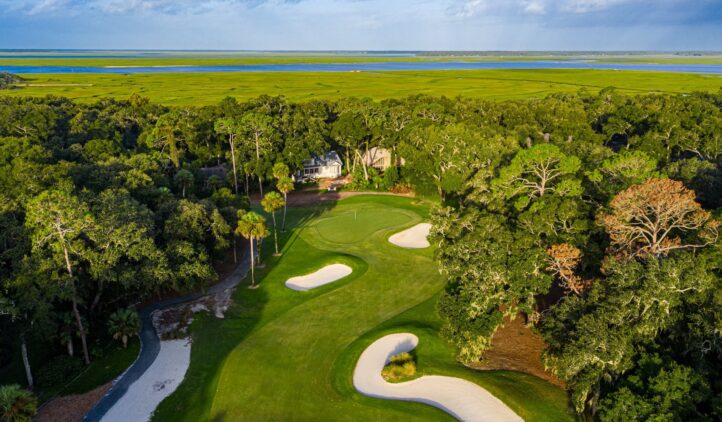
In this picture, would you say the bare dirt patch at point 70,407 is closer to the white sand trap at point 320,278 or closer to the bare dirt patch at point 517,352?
the white sand trap at point 320,278

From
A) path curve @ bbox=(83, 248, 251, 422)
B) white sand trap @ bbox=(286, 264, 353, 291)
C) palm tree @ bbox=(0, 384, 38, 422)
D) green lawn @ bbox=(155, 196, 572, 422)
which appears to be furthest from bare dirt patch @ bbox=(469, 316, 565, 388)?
palm tree @ bbox=(0, 384, 38, 422)

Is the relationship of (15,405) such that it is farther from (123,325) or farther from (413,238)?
(413,238)

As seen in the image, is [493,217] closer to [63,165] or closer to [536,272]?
[536,272]

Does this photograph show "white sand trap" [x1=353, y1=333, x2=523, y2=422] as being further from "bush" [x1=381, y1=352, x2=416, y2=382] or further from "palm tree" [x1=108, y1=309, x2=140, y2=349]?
"palm tree" [x1=108, y1=309, x2=140, y2=349]

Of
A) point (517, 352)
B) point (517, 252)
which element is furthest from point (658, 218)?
point (517, 352)

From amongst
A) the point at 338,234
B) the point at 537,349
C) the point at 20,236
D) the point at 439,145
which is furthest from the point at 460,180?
the point at 20,236

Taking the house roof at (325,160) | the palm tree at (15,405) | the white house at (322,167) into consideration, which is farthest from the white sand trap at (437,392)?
the house roof at (325,160)
